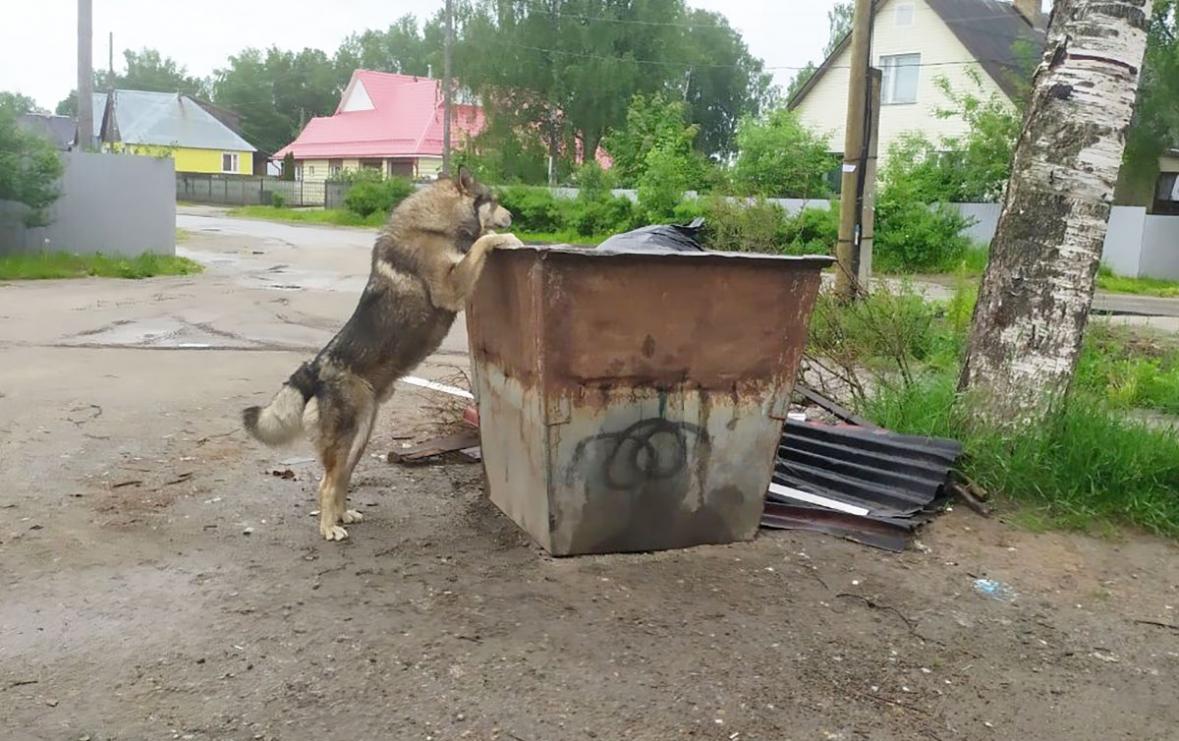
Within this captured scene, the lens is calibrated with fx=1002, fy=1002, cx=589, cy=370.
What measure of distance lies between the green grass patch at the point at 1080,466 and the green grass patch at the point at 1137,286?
1734 centimetres

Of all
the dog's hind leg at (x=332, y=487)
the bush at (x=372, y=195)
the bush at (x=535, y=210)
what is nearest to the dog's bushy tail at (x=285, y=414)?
the dog's hind leg at (x=332, y=487)

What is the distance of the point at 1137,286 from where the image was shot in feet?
71.4

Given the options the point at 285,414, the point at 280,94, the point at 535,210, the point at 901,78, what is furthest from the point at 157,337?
the point at 280,94

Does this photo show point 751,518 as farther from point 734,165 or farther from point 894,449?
point 734,165

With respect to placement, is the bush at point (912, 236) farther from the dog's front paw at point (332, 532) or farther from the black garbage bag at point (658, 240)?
the dog's front paw at point (332, 532)

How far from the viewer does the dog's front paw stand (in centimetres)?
493

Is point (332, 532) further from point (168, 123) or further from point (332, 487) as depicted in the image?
point (168, 123)

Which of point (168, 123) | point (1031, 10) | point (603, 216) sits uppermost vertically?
point (1031, 10)

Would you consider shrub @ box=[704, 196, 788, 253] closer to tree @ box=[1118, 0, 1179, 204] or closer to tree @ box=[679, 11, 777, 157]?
tree @ box=[1118, 0, 1179, 204]

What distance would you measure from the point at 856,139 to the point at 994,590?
26.3 feet

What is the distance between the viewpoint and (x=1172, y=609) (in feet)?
14.1

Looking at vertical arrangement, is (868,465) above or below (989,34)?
below

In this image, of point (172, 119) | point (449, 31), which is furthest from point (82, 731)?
point (172, 119)

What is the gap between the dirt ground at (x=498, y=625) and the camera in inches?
131
